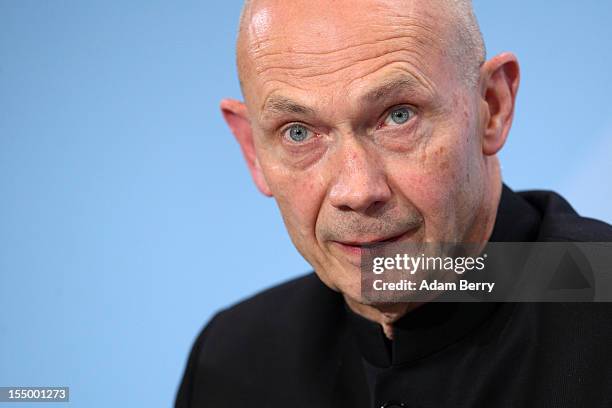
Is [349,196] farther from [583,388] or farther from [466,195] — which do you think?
[583,388]

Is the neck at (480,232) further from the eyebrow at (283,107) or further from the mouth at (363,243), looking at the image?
the eyebrow at (283,107)

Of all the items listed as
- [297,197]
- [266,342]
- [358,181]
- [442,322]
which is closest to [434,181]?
[358,181]

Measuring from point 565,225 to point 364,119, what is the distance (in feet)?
2.19

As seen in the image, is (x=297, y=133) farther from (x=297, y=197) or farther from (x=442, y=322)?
(x=442, y=322)

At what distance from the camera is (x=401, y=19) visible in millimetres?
1878

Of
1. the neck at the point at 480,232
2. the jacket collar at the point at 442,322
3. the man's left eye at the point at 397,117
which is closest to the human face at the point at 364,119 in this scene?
the man's left eye at the point at 397,117

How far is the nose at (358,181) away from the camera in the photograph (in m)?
1.85

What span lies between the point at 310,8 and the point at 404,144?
349 mm

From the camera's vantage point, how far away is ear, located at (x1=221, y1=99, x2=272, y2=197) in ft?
7.50

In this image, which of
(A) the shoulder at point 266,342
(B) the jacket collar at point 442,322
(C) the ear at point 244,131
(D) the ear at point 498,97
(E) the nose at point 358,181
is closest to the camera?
(E) the nose at point 358,181

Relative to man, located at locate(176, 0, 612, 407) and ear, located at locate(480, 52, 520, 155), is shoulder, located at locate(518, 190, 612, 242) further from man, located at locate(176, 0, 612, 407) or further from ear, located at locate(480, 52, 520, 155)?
ear, located at locate(480, 52, 520, 155)

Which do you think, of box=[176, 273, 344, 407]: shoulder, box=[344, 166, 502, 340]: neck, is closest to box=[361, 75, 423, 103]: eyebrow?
box=[344, 166, 502, 340]: neck

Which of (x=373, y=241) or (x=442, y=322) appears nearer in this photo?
(x=373, y=241)

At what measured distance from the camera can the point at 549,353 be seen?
80.7 inches
